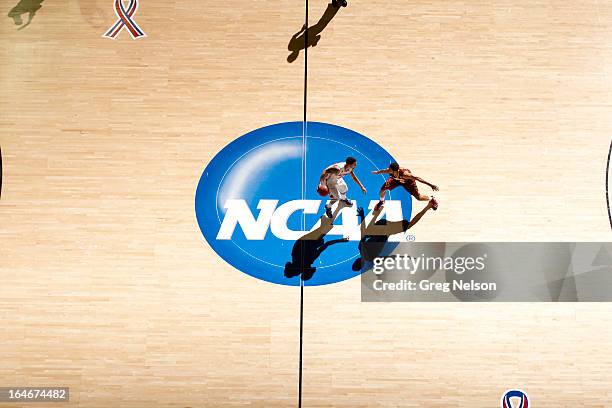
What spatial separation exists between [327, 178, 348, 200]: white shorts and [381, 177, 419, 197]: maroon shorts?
37 cm

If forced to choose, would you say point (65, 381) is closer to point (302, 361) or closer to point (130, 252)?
point (130, 252)

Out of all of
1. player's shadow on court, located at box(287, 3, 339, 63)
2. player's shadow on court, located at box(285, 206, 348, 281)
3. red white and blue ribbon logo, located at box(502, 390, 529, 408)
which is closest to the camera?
red white and blue ribbon logo, located at box(502, 390, 529, 408)

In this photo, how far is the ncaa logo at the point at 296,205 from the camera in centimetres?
457

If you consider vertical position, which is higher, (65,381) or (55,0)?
(55,0)

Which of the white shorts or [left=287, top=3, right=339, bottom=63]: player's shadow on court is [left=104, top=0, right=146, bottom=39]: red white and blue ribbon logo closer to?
[left=287, top=3, right=339, bottom=63]: player's shadow on court

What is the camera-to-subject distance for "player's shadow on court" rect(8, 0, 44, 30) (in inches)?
200

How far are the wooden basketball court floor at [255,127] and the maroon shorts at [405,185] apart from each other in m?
0.19

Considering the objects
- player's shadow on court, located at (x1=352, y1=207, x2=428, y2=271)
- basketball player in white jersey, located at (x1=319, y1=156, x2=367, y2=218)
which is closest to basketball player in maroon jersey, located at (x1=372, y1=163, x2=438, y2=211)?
player's shadow on court, located at (x1=352, y1=207, x2=428, y2=271)

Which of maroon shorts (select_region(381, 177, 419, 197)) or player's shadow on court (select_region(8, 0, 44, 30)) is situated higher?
player's shadow on court (select_region(8, 0, 44, 30))

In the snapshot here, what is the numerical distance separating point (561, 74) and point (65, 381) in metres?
5.38

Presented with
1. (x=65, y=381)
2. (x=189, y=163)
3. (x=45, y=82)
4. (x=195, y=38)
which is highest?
(x=195, y=38)

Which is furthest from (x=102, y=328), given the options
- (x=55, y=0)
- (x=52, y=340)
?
(x=55, y=0)

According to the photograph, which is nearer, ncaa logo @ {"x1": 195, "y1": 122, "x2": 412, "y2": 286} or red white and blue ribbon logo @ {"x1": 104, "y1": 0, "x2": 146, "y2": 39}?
ncaa logo @ {"x1": 195, "y1": 122, "x2": 412, "y2": 286}

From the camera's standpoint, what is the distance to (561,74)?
4934 millimetres
